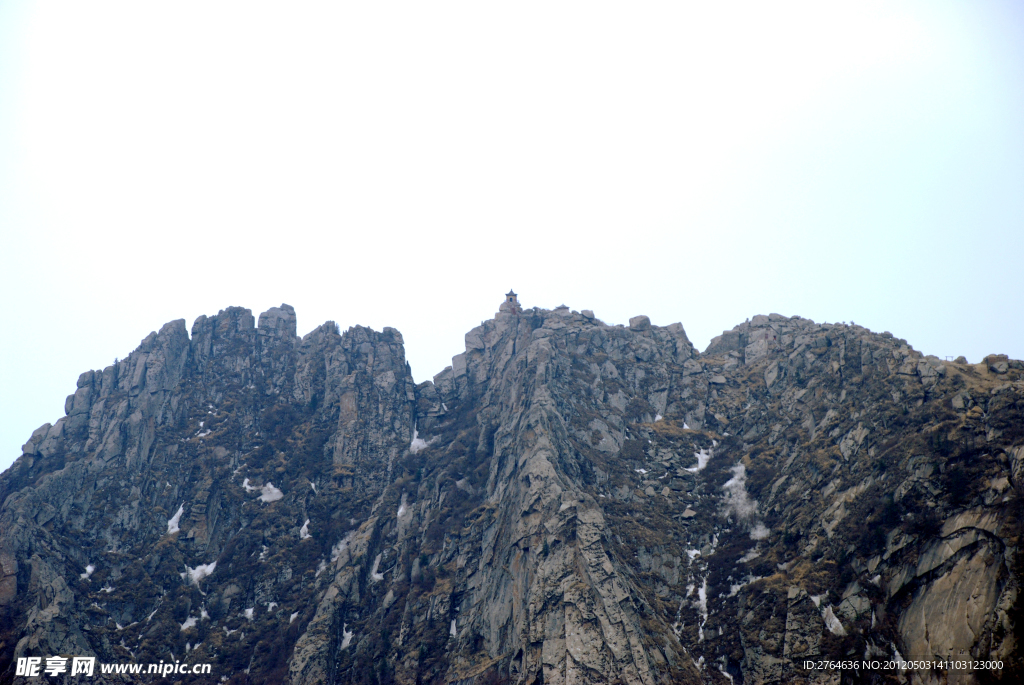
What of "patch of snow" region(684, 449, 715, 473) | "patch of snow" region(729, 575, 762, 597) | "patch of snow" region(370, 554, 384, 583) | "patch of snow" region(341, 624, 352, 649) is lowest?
"patch of snow" region(341, 624, 352, 649)

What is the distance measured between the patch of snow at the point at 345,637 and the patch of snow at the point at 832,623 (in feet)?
198

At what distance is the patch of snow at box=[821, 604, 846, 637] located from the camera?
6631 cm

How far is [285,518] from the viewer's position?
4333 inches

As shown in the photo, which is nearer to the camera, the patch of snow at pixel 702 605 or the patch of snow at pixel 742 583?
the patch of snow at pixel 702 605

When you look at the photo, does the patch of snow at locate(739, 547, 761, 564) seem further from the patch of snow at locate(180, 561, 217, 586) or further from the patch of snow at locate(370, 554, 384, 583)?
the patch of snow at locate(180, 561, 217, 586)

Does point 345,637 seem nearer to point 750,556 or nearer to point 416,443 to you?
point 416,443

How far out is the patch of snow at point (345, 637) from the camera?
8969 centimetres

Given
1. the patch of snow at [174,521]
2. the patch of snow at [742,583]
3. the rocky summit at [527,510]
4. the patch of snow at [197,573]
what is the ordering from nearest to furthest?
Result: 1. the rocky summit at [527,510]
2. the patch of snow at [742,583]
3. the patch of snow at [197,573]
4. the patch of snow at [174,521]

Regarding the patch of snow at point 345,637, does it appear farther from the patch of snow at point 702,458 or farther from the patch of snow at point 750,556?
the patch of snow at point 702,458

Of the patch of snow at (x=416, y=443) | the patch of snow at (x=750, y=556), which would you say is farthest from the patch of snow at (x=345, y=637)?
the patch of snow at (x=750, y=556)

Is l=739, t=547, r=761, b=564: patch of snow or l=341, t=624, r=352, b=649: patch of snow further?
l=341, t=624, r=352, b=649: patch of snow

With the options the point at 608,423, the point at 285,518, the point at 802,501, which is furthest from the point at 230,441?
the point at 802,501

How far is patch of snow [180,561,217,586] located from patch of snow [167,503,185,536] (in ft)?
25.6

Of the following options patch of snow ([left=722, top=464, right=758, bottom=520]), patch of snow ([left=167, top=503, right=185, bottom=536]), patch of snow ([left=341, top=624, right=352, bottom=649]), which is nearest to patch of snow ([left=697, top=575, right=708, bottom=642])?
patch of snow ([left=722, top=464, right=758, bottom=520])
